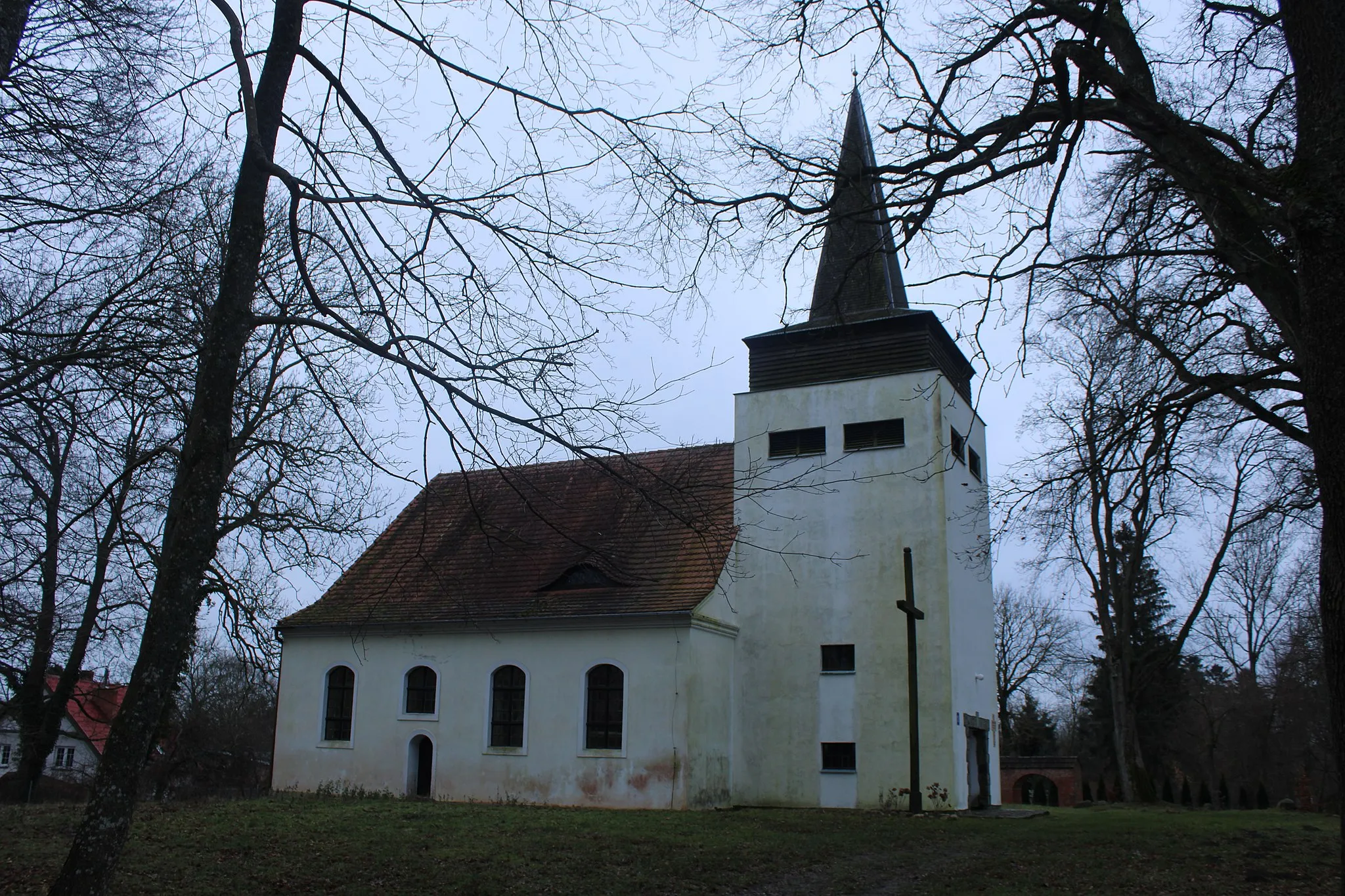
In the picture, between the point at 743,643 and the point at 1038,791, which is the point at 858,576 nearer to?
the point at 743,643

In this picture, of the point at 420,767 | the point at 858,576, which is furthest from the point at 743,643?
the point at 420,767

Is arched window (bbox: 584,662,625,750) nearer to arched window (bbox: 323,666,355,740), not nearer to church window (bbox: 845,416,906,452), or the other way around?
arched window (bbox: 323,666,355,740)

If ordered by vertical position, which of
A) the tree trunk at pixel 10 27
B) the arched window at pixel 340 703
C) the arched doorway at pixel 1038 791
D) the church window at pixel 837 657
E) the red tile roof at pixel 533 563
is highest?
the tree trunk at pixel 10 27

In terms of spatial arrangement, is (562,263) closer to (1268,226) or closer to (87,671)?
(1268,226)

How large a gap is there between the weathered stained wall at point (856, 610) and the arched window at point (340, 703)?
9.76 m

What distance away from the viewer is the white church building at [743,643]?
21609 millimetres

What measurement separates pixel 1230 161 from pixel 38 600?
11983 mm

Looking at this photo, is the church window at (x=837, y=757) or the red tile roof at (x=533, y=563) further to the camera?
the red tile roof at (x=533, y=563)

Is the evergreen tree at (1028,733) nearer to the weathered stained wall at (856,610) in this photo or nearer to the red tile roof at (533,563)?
the weathered stained wall at (856,610)

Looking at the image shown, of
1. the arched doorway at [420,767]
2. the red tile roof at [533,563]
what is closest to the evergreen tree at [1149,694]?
the red tile roof at [533,563]

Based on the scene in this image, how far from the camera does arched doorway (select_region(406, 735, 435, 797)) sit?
23.8 m

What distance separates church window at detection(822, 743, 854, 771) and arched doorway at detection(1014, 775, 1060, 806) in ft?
51.6

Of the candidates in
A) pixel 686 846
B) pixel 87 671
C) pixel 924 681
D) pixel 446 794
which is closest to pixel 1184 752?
pixel 924 681

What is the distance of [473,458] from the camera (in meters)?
6.42
